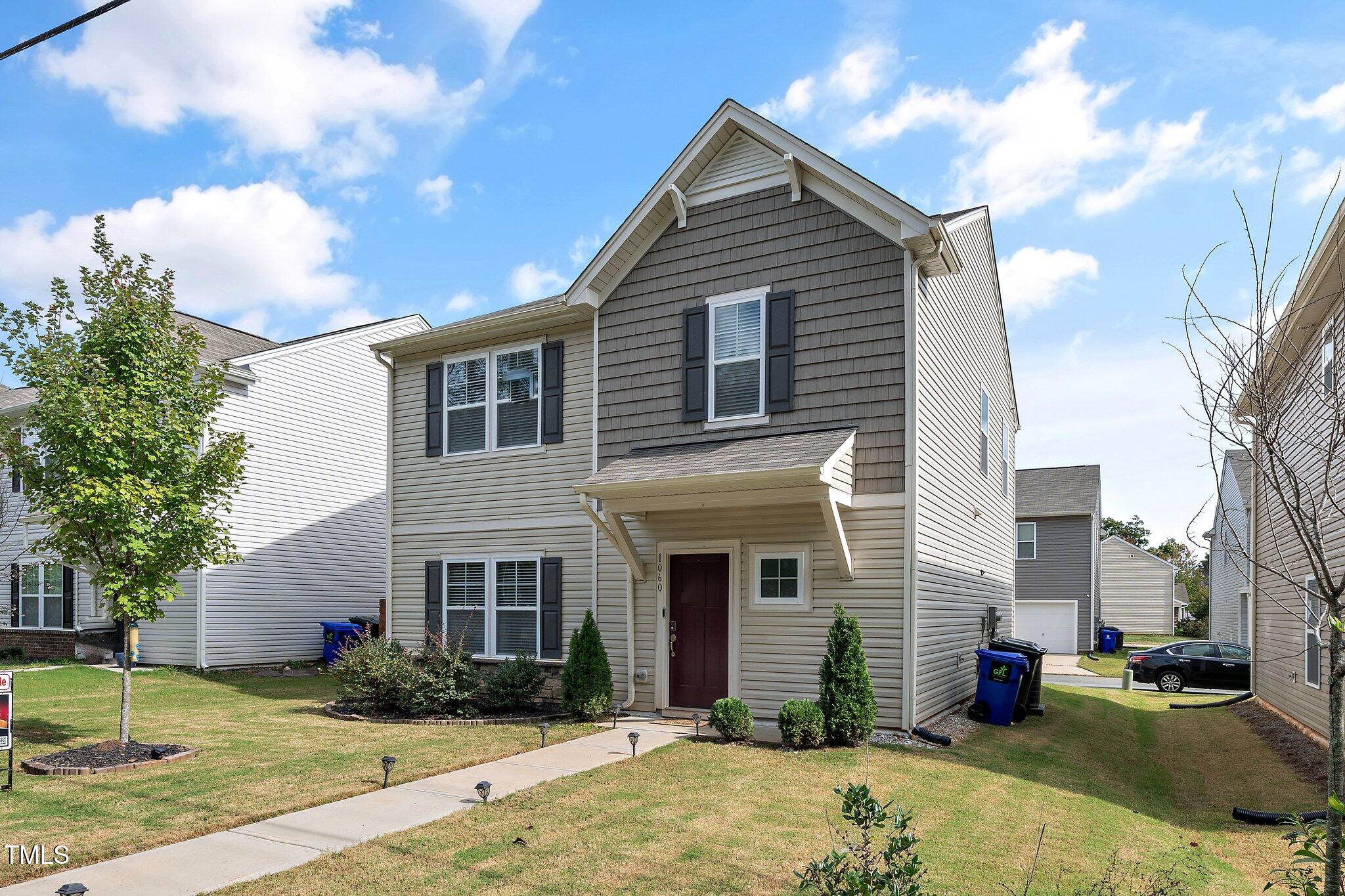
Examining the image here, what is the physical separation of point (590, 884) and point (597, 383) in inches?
329

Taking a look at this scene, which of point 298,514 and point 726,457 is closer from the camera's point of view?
point 726,457

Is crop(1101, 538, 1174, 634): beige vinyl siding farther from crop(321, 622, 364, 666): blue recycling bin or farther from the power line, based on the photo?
the power line

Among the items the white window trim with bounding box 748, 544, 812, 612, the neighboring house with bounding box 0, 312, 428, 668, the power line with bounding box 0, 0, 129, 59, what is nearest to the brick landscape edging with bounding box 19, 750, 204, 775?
the power line with bounding box 0, 0, 129, 59

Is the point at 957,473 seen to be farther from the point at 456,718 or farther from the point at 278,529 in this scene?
the point at 278,529

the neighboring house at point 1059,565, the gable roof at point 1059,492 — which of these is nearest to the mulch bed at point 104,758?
the neighboring house at point 1059,565

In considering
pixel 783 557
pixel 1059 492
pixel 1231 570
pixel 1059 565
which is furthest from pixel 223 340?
pixel 1231 570

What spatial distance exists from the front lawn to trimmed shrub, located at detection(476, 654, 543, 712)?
786mm

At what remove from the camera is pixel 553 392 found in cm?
1334

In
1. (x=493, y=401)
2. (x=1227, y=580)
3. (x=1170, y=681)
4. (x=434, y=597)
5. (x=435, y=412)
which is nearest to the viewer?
(x=493, y=401)

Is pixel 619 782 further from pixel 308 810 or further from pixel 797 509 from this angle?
pixel 797 509

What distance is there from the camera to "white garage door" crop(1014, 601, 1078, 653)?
3198 cm

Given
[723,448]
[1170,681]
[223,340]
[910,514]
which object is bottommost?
[1170,681]

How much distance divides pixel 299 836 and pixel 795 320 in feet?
25.9

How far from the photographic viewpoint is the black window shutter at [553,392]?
522 inches
